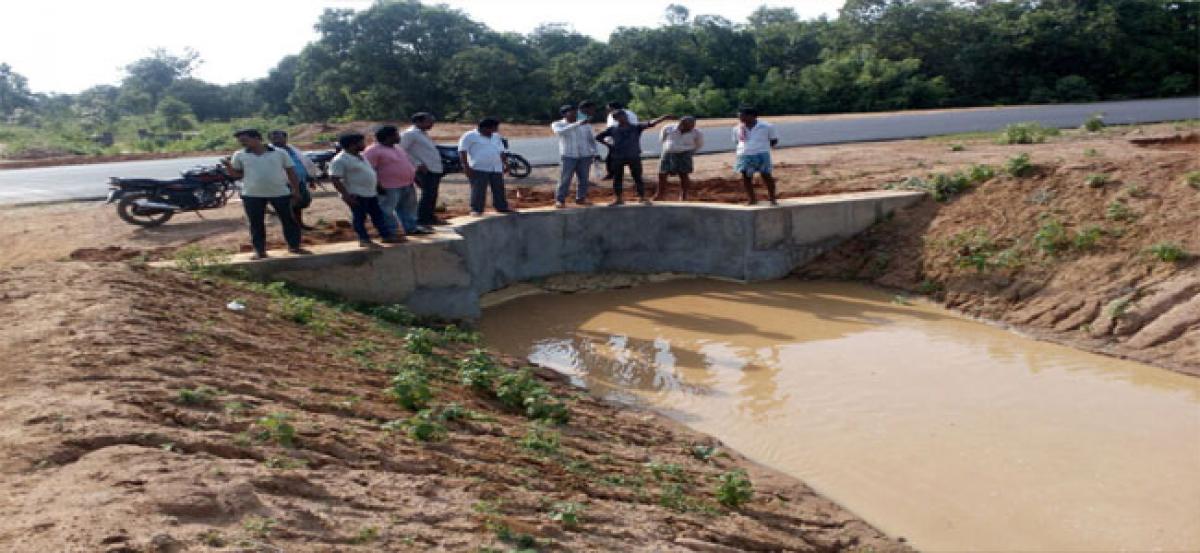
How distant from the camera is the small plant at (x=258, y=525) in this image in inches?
120

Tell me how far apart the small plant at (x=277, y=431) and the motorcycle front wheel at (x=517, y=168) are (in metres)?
11.4

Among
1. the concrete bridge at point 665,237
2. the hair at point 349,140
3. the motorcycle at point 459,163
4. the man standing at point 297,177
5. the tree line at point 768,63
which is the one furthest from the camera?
the tree line at point 768,63

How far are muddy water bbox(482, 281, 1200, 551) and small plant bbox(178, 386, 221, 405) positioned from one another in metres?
3.56

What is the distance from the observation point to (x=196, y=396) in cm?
420

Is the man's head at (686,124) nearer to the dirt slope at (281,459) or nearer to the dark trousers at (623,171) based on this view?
the dark trousers at (623,171)

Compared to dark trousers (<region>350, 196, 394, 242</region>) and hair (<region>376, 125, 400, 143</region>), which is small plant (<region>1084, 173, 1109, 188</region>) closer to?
hair (<region>376, 125, 400, 143</region>)

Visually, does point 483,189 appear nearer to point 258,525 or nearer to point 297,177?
point 297,177

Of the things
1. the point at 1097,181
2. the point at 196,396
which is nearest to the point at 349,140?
the point at 196,396

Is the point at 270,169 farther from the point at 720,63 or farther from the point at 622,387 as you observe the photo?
the point at 720,63

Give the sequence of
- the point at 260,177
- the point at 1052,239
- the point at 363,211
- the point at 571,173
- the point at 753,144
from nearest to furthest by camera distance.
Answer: the point at 260,177, the point at 363,211, the point at 1052,239, the point at 753,144, the point at 571,173

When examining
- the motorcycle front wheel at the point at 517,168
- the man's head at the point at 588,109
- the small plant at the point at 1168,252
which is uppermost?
the man's head at the point at 588,109

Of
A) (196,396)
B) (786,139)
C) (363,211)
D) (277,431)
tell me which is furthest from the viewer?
(786,139)

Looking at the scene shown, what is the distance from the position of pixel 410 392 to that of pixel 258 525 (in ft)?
6.95

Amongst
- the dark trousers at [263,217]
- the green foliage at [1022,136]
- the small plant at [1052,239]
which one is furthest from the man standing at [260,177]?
the green foliage at [1022,136]
